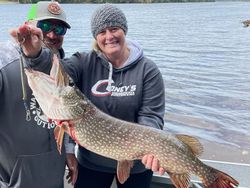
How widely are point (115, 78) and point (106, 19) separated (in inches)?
17.1

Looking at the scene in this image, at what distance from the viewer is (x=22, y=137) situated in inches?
104

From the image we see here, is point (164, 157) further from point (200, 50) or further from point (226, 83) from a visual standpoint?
point (200, 50)

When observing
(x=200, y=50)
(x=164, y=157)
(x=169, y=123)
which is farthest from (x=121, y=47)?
(x=200, y=50)

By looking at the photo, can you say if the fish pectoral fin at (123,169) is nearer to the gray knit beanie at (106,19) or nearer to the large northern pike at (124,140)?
the large northern pike at (124,140)

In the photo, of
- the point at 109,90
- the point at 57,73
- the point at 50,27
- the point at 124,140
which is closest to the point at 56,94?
the point at 57,73

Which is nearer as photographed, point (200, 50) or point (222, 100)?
point (222, 100)

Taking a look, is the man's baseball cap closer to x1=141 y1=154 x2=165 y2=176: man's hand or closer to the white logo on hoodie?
the white logo on hoodie

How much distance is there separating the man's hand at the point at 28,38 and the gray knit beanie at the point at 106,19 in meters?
0.60

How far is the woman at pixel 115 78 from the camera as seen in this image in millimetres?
3006

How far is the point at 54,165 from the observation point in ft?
9.23

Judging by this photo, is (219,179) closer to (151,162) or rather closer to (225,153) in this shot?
(151,162)

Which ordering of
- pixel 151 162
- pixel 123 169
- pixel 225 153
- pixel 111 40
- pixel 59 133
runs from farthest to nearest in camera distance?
1. pixel 225 153
2. pixel 111 40
3. pixel 123 169
4. pixel 151 162
5. pixel 59 133

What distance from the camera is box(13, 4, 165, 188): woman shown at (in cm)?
301

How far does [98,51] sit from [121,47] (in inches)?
7.2
